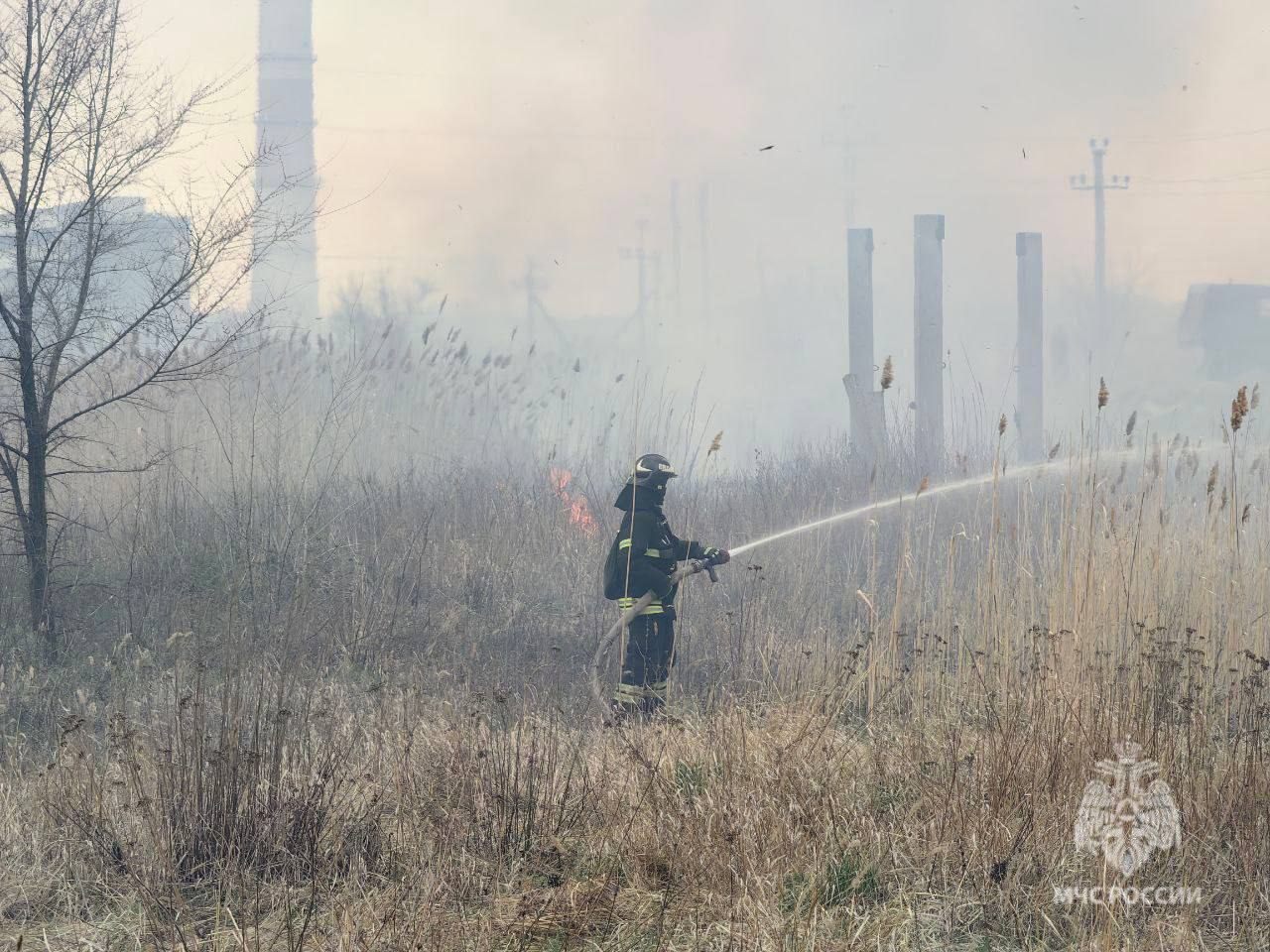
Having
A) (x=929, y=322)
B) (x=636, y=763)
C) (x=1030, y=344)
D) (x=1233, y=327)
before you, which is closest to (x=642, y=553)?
(x=636, y=763)

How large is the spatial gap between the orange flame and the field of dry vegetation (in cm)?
106

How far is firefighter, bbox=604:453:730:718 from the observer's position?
5.48 meters

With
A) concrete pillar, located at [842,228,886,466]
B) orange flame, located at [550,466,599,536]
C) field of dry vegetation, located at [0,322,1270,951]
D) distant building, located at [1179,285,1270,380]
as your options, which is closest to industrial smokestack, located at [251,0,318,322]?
concrete pillar, located at [842,228,886,466]

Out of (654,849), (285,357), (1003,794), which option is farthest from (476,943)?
(285,357)

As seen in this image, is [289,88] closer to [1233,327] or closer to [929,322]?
[929,322]

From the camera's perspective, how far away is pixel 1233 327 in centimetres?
2714

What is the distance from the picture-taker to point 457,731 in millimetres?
3945

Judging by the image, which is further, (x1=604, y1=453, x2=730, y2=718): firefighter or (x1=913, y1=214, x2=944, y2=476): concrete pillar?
(x1=913, y1=214, x2=944, y2=476): concrete pillar

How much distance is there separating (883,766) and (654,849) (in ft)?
3.20

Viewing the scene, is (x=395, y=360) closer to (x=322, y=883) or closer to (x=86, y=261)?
(x=86, y=261)

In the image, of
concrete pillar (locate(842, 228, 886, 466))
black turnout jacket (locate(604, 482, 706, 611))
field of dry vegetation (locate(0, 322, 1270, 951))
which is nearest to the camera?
field of dry vegetation (locate(0, 322, 1270, 951))

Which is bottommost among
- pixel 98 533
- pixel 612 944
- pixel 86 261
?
pixel 612 944

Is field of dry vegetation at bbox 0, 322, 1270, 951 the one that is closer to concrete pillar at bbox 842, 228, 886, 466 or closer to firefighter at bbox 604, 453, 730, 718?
firefighter at bbox 604, 453, 730, 718

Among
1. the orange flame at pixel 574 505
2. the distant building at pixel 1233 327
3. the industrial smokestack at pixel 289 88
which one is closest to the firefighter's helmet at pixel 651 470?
the orange flame at pixel 574 505
